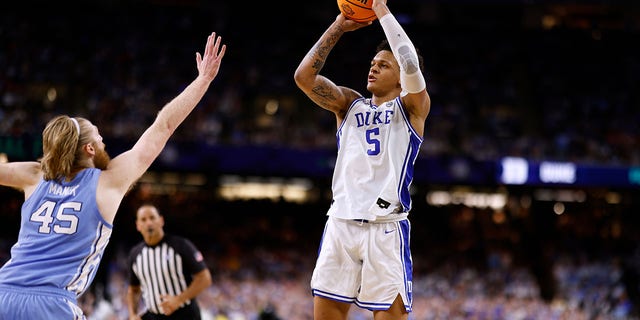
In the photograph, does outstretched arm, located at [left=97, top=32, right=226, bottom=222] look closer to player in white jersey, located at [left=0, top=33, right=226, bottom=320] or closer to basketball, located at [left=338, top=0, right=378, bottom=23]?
player in white jersey, located at [left=0, top=33, right=226, bottom=320]

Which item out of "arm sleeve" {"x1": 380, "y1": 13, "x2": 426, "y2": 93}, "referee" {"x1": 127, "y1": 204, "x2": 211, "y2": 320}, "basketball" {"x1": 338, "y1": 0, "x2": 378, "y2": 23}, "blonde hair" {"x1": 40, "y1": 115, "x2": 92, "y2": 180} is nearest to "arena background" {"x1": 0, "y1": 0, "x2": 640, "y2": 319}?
"referee" {"x1": 127, "y1": 204, "x2": 211, "y2": 320}

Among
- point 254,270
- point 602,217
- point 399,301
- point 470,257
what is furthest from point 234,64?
point 399,301

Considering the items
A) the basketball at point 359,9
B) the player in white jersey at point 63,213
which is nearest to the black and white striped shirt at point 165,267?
the basketball at point 359,9

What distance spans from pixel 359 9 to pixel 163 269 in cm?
355

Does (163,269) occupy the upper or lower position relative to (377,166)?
lower

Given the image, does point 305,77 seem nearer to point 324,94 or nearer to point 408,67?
point 324,94

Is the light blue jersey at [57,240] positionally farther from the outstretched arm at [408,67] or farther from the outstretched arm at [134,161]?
the outstretched arm at [408,67]

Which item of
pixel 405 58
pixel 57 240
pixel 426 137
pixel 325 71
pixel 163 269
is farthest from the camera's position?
pixel 325 71

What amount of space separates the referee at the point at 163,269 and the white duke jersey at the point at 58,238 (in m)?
3.95

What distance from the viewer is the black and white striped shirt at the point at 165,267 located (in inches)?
316

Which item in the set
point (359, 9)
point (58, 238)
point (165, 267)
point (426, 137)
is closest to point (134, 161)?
point (58, 238)

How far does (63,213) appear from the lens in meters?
3.98

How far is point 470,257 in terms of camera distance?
75.9ft

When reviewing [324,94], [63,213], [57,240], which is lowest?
[57,240]
